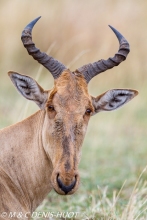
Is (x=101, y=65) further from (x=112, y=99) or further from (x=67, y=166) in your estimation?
(x=67, y=166)

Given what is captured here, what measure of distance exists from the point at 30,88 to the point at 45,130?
26.6 inches

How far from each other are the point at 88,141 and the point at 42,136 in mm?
7085

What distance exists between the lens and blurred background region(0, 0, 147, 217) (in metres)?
16.5

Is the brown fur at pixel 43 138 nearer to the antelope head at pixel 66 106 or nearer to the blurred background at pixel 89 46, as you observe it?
the antelope head at pixel 66 106

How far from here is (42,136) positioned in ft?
25.2

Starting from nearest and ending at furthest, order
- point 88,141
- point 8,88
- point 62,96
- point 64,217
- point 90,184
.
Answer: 1. point 62,96
2. point 64,217
3. point 90,184
4. point 88,141
5. point 8,88

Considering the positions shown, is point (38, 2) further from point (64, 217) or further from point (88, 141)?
point (64, 217)

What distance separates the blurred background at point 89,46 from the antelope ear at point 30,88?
23.8ft

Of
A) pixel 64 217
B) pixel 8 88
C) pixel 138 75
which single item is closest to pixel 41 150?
pixel 64 217

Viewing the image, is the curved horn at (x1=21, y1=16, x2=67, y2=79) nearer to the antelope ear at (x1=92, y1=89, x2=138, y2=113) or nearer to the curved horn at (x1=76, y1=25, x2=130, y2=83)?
the curved horn at (x1=76, y1=25, x2=130, y2=83)

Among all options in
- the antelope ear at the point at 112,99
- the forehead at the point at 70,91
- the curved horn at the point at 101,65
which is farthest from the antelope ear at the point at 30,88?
the antelope ear at the point at 112,99

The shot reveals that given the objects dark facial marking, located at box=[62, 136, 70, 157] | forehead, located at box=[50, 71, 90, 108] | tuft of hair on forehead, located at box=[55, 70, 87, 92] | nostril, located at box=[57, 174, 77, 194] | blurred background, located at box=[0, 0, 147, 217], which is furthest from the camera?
blurred background, located at box=[0, 0, 147, 217]

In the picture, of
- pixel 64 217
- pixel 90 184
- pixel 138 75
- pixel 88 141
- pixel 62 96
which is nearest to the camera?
pixel 62 96

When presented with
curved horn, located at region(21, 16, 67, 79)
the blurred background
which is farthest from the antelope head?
the blurred background
